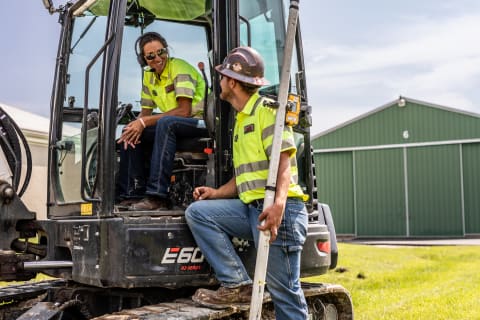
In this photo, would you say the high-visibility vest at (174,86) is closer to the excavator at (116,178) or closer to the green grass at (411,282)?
the excavator at (116,178)

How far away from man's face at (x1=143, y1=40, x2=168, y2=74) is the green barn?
22204 millimetres

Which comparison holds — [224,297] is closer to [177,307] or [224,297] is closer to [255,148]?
[177,307]

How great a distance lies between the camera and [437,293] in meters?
10.5

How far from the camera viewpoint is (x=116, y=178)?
5355 millimetres

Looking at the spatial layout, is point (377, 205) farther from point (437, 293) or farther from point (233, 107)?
point (233, 107)

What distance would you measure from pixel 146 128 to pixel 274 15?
1401 mm

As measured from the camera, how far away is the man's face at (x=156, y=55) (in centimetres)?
548

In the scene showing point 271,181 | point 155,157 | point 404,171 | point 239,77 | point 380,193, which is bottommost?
point 380,193

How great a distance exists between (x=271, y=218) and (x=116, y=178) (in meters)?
1.54

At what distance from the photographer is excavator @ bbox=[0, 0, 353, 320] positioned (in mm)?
4762

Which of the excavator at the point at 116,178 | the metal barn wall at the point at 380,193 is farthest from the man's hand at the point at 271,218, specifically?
the metal barn wall at the point at 380,193

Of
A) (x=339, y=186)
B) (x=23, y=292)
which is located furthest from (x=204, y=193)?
(x=339, y=186)

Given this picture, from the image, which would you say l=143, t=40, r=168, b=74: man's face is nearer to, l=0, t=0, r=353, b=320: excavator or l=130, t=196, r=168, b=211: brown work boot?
l=0, t=0, r=353, b=320: excavator

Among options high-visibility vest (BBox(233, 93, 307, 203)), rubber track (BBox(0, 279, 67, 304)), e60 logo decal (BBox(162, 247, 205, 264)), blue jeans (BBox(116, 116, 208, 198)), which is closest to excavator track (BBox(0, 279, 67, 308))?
rubber track (BBox(0, 279, 67, 304))
